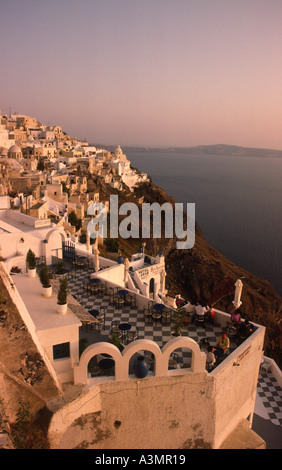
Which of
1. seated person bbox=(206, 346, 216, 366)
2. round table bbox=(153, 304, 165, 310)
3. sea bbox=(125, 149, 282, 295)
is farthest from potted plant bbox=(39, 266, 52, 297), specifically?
sea bbox=(125, 149, 282, 295)

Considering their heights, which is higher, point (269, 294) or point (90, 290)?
point (90, 290)

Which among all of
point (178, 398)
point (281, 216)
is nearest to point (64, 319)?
point (178, 398)

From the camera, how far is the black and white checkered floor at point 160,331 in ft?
35.5

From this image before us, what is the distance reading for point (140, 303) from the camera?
13.0 meters

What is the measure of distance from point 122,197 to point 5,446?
55.3 meters

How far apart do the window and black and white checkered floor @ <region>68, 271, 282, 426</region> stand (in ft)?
8.16

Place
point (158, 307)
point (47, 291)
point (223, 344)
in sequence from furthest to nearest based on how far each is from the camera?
1. point (158, 307)
2. point (223, 344)
3. point (47, 291)

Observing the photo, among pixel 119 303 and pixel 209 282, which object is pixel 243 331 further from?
pixel 209 282

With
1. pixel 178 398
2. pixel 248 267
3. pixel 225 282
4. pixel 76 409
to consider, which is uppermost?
pixel 225 282

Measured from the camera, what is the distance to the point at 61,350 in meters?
8.32

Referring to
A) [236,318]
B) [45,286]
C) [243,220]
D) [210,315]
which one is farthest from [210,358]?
[243,220]

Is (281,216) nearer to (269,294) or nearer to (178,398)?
(269,294)

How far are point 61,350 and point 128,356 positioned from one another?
192cm

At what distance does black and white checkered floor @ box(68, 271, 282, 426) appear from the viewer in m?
10.8
